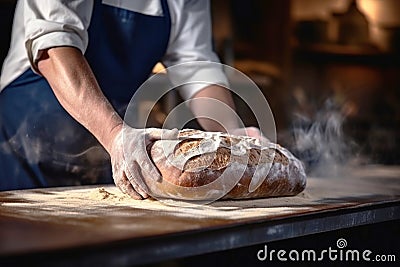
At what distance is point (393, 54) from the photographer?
510 cm

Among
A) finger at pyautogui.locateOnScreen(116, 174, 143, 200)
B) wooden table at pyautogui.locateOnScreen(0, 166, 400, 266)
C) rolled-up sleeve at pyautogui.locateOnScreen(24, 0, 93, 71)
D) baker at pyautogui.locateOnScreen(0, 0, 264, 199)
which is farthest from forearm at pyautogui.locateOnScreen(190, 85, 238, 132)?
finger at pyautogui.locateOnScreen(116, 174, 143, 200)

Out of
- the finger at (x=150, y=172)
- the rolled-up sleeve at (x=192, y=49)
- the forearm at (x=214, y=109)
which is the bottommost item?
the forearm at (x=214, y=109)

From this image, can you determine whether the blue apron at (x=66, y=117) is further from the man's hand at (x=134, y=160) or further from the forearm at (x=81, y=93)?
the man's hand at (x=134, y=160)

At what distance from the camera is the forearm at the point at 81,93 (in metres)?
1.68

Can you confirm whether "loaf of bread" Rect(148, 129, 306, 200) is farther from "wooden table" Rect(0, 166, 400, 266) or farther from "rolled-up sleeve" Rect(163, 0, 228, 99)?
"rolled-up sleeve" Rect(163, 0, 228, 99)

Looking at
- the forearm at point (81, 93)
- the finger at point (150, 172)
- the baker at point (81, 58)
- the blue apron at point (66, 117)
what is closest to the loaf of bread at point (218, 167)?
the finger at point (150, 172)

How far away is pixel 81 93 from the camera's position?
172cm

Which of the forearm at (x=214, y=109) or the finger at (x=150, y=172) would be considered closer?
the finger at (x=150, y=172)

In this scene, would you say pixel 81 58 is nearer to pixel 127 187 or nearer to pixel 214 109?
pixel 127 187

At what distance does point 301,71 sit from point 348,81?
1.50ft

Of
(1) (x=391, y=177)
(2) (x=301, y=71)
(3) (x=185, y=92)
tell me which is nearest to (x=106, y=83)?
(3) (x=185, y=92)

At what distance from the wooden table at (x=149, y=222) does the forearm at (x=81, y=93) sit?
17 cm

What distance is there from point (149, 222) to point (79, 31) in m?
0.76

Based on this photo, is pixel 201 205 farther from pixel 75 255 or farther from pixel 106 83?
pixel 106 83
